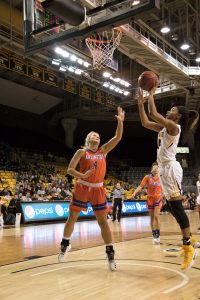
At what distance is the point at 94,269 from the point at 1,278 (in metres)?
1.35

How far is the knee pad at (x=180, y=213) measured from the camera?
15.5ft

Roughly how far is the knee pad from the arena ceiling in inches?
202

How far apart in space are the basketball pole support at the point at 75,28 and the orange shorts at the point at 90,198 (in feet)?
10.2

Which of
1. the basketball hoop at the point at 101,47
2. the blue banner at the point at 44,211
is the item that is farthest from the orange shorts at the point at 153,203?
the blue banner at the point at 44,211

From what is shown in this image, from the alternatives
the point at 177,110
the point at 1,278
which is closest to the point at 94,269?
the point at 1,278

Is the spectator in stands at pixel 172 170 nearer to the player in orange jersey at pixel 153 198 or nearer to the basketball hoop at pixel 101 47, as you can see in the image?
the player in orange jersey at pixel 153 198

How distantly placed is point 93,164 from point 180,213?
1.56 m

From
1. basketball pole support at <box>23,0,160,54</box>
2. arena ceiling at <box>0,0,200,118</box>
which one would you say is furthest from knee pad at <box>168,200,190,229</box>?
arena ceiling at <box>0,0,200,118</box>

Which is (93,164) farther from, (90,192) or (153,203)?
(153,203)

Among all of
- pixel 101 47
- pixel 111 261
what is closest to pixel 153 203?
pixel 111 261

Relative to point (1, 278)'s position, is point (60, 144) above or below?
above

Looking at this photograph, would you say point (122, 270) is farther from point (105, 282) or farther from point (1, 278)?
point (1, 278)

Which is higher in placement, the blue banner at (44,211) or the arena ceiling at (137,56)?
the arena ceiling at (137,56)

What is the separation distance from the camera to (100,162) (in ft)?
18.5
